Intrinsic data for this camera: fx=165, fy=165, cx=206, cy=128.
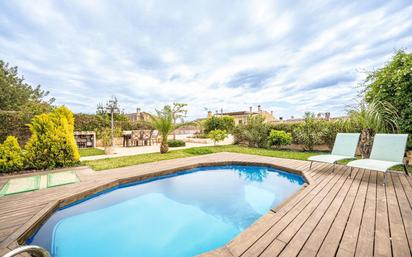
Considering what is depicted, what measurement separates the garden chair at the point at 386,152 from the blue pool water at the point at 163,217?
1.52 metres

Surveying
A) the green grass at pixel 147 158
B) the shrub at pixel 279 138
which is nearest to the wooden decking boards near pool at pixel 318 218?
the green grass at pixel 147 158

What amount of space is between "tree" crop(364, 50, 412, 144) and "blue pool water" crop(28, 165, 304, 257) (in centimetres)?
429

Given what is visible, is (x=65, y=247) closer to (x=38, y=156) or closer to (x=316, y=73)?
(x=38, y=156)

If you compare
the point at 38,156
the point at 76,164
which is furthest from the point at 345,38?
the point at 38,156

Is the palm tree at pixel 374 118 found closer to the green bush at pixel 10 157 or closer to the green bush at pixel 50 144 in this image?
the green bush at pixel 50 144

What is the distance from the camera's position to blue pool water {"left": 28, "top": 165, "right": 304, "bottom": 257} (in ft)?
7.80

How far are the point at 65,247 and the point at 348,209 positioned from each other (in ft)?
13.4

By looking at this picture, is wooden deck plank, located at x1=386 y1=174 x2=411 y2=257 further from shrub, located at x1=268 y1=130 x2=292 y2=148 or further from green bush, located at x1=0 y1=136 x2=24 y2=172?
green bush, located at x1=0 y1=136 x2=24 y2=172

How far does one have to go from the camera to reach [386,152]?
13.2ft

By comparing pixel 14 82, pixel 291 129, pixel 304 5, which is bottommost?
pixel 291 129

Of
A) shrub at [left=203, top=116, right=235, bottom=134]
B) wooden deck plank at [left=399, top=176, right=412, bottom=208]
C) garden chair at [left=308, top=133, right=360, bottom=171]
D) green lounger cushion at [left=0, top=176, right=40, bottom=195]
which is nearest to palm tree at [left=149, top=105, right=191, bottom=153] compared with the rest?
green lounger cushion at [left=0, top=176, right=40, bottom=195]

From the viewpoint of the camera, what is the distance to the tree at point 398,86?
5219mm

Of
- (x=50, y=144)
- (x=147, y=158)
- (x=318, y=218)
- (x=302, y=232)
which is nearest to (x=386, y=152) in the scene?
(x=318, y=218)

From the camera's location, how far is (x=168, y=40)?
780 cm
